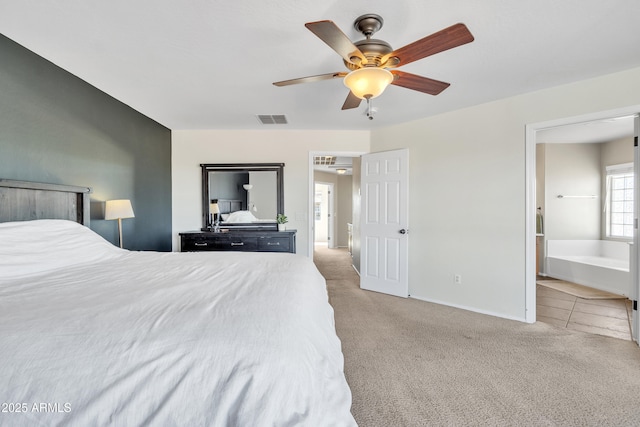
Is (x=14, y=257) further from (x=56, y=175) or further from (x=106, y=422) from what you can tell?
(x=106, y=422)

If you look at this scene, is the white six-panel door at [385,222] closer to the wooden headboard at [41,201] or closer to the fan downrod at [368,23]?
the fan downrod at [368,23]

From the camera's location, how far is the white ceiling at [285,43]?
5.45 ft

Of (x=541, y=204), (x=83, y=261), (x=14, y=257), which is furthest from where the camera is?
(x=541, y=204)

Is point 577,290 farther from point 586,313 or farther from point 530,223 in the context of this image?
point 530,223

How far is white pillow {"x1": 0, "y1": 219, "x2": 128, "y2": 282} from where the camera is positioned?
1.52 meters

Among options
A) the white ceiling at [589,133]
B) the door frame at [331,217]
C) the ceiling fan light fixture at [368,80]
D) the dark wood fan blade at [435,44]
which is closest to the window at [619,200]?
the white ceiling at [589,133]

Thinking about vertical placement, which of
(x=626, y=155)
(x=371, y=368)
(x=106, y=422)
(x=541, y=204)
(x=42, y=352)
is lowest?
(x=371, y=368)

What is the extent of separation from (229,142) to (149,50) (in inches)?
80.5

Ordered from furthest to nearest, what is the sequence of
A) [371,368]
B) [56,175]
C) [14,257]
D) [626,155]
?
1. [626,155]
2. [56,175]
3. [371,368]
4. [14,257]

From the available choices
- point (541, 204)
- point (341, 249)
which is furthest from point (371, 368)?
point (341, 249)

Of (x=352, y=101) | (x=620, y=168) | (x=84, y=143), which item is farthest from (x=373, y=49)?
(x=620, y=168)

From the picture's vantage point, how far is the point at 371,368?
6.65 ft

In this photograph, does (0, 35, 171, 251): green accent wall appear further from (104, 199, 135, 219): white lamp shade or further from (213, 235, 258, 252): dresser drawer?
(213, 235, 258, 252): dresser drawer

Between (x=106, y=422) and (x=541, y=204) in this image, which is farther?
(x=541, y=204)
